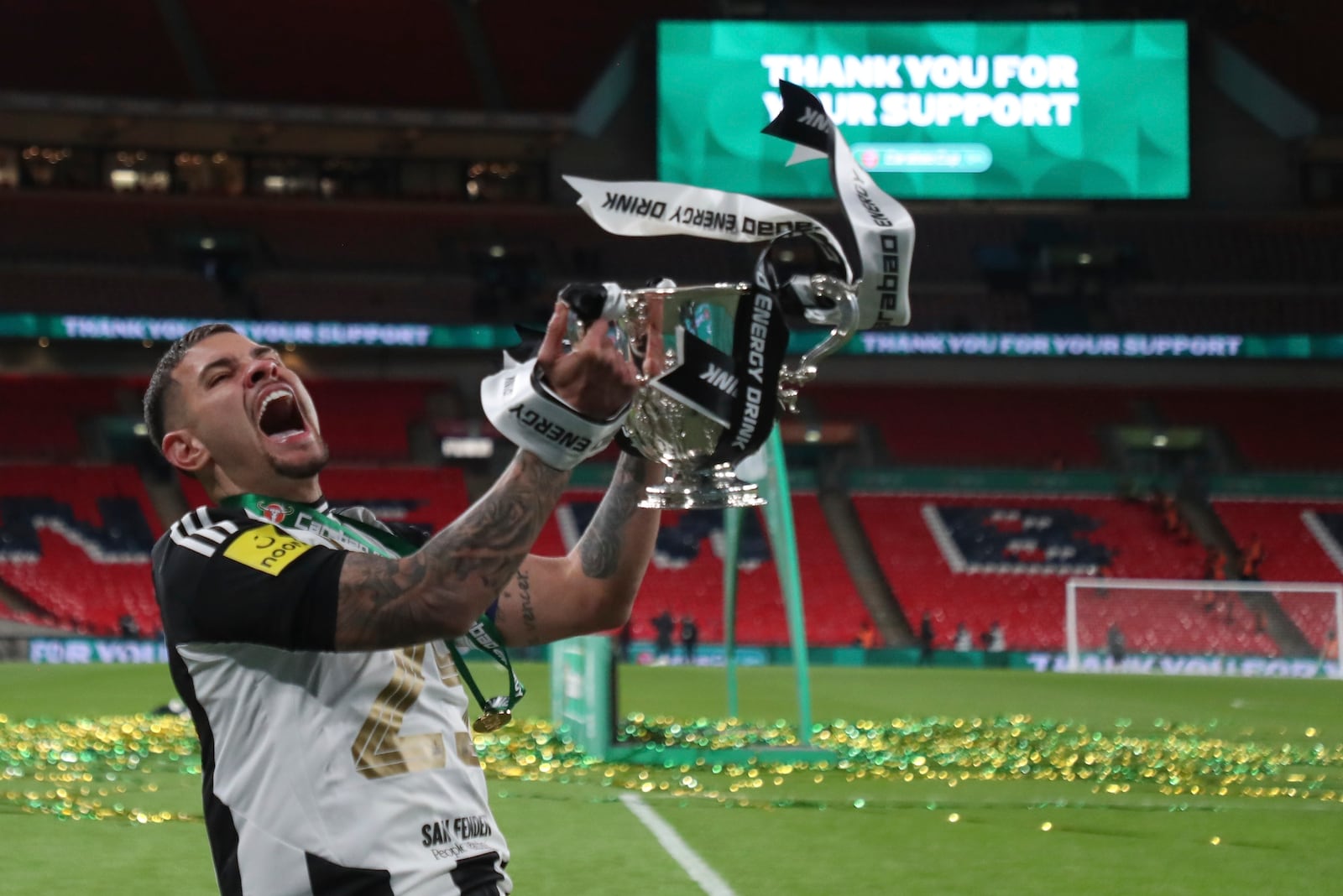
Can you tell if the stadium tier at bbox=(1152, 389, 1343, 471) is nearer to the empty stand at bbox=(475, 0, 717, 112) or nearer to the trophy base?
the empty stand at bbox=(475, 0, 717, 112)

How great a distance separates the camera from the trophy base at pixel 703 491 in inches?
104

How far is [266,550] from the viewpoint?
8.18ft

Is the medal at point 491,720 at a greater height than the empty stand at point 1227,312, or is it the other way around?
the empty stand at point 1227,312

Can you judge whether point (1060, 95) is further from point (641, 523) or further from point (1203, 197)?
point (641, 523)

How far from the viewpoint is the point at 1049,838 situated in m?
8.45

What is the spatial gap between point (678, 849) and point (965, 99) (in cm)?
2727

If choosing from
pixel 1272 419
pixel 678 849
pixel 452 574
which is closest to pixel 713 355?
pixel 452 574

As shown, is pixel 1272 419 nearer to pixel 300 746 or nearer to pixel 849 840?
pixel 849 840

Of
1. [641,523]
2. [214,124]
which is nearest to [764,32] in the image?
[214,124]

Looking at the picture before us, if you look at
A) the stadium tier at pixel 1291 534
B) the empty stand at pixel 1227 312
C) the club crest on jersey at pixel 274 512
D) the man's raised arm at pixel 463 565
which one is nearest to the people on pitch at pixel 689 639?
the stadium tier at pixel 1291 534

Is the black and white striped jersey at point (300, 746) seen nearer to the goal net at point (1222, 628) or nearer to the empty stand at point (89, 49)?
the goal net at point (1222, 628)

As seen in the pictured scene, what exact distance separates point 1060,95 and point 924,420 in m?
7.73

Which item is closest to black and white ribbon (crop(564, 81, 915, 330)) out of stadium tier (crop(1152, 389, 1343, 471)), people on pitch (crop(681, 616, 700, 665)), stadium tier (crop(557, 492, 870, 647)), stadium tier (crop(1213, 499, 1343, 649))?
people on pitch (crop(681, 616, 700, 665))

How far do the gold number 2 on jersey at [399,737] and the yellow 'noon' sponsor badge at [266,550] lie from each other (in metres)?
0.29
